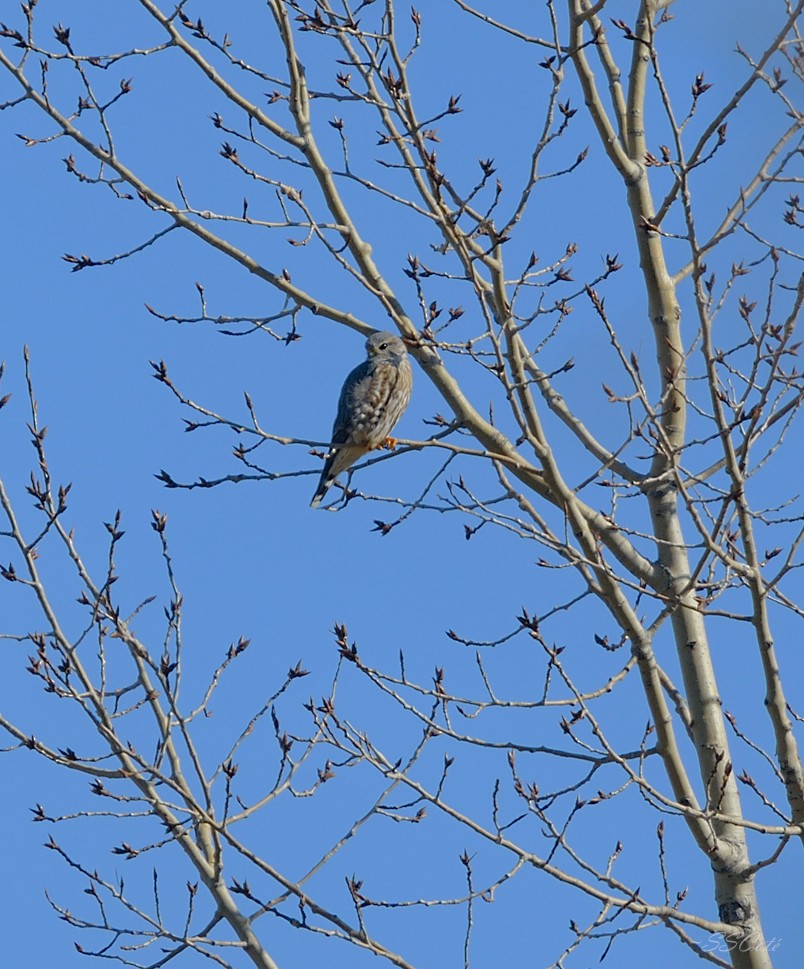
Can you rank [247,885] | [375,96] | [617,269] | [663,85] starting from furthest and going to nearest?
1. [375,96]
2. [617,269]
3. [247,885]
4. [663,85]

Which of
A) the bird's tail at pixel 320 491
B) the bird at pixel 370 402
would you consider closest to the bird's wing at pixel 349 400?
the bird at pixel 370 402

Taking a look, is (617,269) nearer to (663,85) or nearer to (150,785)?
(663,85)

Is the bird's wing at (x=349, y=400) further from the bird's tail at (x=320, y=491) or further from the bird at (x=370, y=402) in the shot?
the bird's tail at (x=320, y=491)

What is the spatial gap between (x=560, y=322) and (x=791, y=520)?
3.97 ft

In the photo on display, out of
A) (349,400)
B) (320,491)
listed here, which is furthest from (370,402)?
(320,491)

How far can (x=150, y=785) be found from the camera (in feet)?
15.7

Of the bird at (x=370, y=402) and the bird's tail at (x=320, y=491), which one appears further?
the bird at (x=370, y=402)

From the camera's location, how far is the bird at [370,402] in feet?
24.6

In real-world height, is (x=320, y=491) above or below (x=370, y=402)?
below

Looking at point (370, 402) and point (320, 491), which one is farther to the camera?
point (370, 402)

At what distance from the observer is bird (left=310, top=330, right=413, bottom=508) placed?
750 centimetres

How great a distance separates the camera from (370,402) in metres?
7.60

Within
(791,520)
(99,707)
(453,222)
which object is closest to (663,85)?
(453,222)

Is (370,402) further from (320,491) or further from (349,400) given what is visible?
(320,491)
